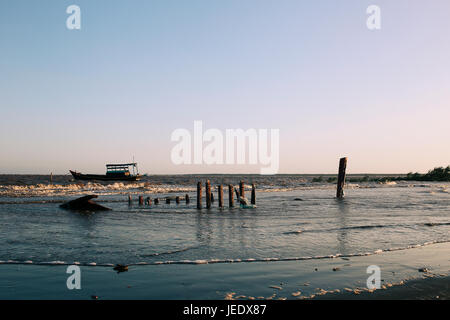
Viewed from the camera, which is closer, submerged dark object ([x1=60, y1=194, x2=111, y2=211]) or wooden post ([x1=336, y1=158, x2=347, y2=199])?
submerged dark object ([x1=60, y1=194, x2=111, y2=211])

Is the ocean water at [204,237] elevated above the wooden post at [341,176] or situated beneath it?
situated beneath

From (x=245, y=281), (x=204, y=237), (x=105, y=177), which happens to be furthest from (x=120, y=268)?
(x=105, y=177)

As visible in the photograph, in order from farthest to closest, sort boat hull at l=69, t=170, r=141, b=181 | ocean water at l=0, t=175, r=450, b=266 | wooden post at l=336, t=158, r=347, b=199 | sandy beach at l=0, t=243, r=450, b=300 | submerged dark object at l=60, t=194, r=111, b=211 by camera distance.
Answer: boat hull at l=69, t=170, r=141, b=181 → wooden post at l=336, t=158, r=347, b=199 → submerged dark object at l=60, t=194, r=111, b=211 → ocean water at l=0, t=175, r=450, b=266 → sandy beach at l=0, t=243, r=450, b=300

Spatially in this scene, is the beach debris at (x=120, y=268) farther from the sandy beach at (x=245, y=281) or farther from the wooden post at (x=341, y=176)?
the wooden post at (x=341, y=176)

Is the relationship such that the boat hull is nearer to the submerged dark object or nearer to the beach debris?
the submerged dark object

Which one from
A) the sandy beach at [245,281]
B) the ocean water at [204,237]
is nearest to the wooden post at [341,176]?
the ocean water at [204,237]

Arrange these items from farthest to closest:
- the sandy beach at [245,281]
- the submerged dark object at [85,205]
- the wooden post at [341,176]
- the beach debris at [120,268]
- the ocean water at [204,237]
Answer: the wooden post at [341,176] < the submerged dark object at [85,205] < the ocean water at [204,237] < the beach debris at [120,268] < the sandy beach at [245,281]

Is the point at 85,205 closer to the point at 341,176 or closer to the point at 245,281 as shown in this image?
the point at 245,281

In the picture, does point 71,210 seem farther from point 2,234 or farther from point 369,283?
point 369,283

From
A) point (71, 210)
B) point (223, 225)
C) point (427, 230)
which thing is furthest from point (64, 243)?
point (427, 230)

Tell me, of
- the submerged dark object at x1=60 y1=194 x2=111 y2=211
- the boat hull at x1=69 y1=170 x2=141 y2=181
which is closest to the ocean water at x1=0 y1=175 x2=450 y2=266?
the submerged dark object at x1=60 y1=194 x2=111 y2=211
